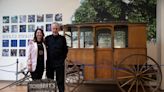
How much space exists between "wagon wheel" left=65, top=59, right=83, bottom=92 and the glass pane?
78 cm

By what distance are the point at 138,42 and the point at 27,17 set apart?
4.60 metres

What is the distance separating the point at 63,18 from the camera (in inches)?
392

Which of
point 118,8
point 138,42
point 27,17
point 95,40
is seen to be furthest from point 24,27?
point 138,42

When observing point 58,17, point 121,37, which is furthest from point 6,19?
point 121,37

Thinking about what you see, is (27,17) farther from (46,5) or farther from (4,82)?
(4,82)

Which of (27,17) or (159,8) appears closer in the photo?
(159,8)

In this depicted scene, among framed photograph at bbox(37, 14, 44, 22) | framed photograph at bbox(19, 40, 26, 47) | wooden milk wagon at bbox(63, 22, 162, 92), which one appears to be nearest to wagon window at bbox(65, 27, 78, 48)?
wooden milk wagon at bbox(63, 22, 162, 92)

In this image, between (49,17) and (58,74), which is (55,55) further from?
(49,17)

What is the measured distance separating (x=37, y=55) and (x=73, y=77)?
2.86 meters

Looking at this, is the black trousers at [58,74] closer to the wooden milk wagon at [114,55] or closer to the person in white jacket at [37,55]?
the person in white jacket at [37,55]

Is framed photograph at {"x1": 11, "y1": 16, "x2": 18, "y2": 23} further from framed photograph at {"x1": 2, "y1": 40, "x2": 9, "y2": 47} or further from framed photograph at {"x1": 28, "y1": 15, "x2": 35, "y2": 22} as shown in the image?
framed photograph at {"x1": 2, "y1": 40, "x2": 9, "y2": 47}

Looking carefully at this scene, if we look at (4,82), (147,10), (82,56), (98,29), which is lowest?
(4,82)

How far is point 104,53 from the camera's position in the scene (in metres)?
7.17

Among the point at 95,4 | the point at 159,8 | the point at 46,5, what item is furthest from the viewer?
the point at 46,5
